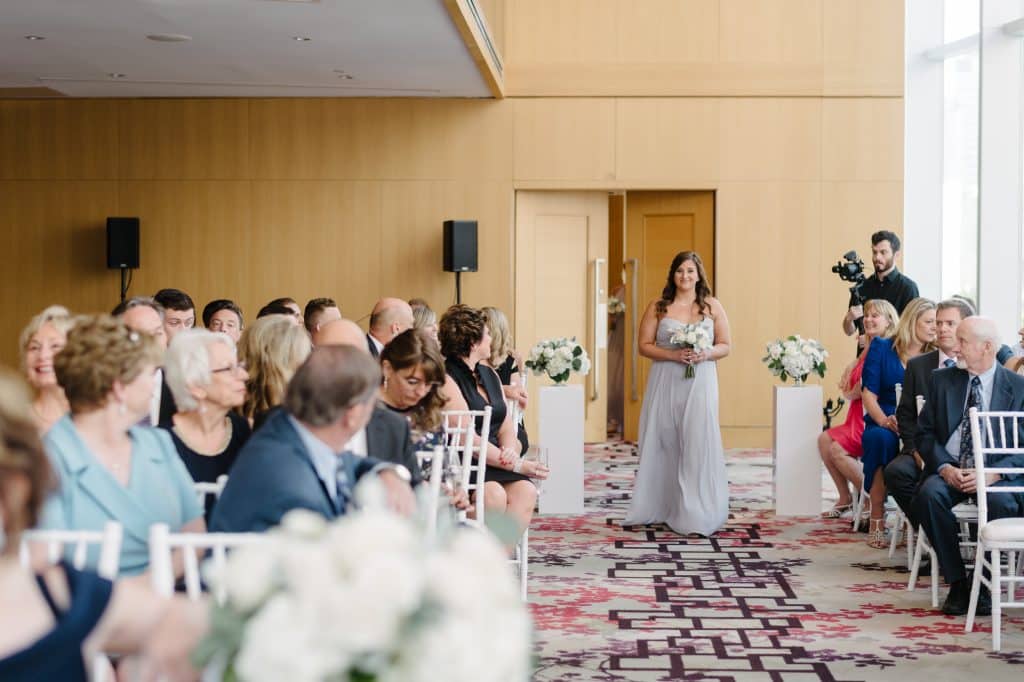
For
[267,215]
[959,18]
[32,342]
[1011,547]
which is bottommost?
[1011,547]

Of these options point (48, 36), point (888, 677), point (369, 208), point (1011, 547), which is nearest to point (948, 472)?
point (1011, 547)

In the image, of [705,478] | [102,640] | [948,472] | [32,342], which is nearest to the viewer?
[102,640]

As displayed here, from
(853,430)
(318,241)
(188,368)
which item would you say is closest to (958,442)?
(853,430)

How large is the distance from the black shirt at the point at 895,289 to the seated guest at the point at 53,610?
8.24 meters

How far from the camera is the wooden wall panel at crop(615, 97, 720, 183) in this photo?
1321 centimetres

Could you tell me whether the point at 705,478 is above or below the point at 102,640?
below

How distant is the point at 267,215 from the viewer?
13312mm

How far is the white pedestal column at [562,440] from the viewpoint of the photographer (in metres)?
9.45

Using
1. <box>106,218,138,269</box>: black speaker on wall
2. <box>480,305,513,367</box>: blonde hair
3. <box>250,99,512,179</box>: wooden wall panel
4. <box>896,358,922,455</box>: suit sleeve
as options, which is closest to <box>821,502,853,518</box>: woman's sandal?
<box>896,358,922,455</box>: suit sleeve

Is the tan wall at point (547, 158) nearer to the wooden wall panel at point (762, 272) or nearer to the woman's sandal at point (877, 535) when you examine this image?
the wooden wall panel at point (762, 272)

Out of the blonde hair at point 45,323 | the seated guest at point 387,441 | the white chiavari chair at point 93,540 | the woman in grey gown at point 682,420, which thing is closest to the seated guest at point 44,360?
the blonde hair at point 45,323

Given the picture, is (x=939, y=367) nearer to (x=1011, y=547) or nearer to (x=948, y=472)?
(x=948, y=472)

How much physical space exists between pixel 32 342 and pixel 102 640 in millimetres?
3045

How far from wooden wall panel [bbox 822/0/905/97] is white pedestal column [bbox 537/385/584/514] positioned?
5.54 metres
